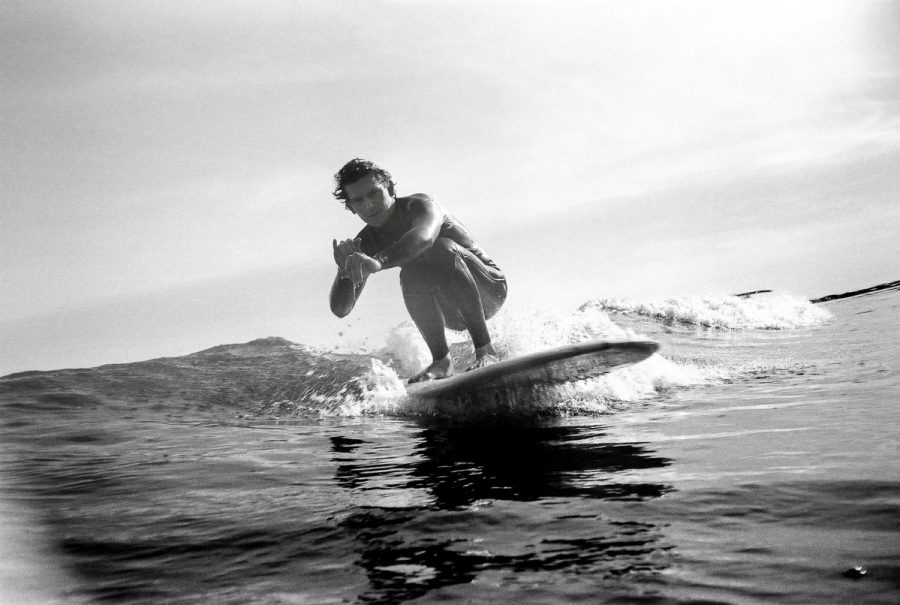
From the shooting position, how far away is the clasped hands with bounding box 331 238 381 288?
3.96m

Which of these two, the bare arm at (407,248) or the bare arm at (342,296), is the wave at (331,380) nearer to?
the bare arm at (342,296)

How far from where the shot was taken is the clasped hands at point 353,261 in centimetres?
396

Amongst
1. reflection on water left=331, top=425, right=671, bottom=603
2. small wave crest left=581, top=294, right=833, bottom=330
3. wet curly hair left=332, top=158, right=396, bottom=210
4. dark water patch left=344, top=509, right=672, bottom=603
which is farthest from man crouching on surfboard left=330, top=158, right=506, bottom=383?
small wave crest left=581, top=294, right=833, bottom=330

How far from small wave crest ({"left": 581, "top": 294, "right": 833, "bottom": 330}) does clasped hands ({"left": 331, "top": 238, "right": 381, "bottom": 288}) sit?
30.8 ft

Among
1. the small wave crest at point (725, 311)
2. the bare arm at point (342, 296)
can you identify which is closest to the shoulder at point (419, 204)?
the bare arm at point (342, 296)

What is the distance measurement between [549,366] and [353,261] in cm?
138

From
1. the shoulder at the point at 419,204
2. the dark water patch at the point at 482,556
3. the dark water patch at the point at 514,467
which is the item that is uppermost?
the shoulder at the point at 419,204

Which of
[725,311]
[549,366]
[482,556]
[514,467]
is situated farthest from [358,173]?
[725,311]

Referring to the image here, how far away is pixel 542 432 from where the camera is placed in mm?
3402

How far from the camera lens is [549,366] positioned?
12.6 feet

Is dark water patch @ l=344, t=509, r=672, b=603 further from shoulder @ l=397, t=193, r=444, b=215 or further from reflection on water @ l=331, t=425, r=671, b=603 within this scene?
shoulder @ l=397, t=193, r=444, b=215

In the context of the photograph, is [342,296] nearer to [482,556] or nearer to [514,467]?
[514,467]

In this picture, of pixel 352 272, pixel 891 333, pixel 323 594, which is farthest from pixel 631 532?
pixel 891 333

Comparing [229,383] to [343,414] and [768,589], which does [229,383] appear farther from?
[768,589]
